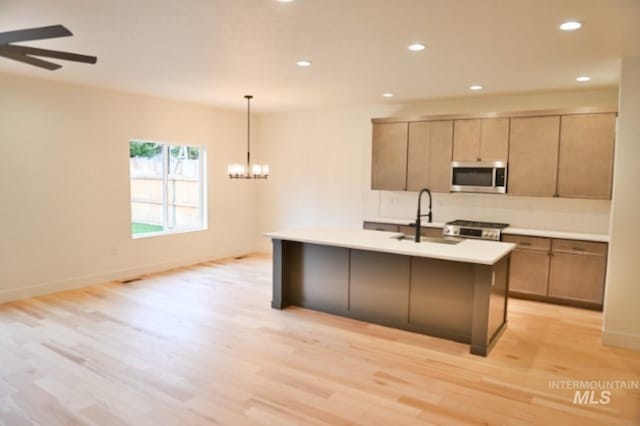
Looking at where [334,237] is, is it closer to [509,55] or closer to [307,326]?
[307,326]

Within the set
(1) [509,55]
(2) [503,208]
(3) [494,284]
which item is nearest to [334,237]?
(3) [494,284]

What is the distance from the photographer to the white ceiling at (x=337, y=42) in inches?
108

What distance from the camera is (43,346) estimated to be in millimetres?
3668

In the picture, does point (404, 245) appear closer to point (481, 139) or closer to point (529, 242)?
point (529, 242)

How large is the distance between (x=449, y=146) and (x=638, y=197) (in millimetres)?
2366

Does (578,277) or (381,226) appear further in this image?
(381,226)

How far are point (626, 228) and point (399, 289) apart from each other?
2.04 metres

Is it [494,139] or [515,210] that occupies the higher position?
[494,139]

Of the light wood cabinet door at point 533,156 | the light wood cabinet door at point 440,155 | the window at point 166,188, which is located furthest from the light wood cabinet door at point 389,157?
the window at point 166,188

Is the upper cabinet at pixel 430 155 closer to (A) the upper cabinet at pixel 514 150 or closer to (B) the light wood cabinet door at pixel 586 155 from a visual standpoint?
(A) the upper cabinet at pixel 514 150

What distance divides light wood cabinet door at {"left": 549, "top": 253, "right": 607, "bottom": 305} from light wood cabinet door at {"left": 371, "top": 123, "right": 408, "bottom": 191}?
84.9 inches

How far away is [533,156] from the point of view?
5.24 meters

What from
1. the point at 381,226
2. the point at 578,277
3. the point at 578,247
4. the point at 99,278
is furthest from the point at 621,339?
the point at 99,278

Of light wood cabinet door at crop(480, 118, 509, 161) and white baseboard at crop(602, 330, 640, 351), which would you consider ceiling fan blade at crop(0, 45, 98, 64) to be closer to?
light wood cabinet door at crop(480, 118, 509, 161)
